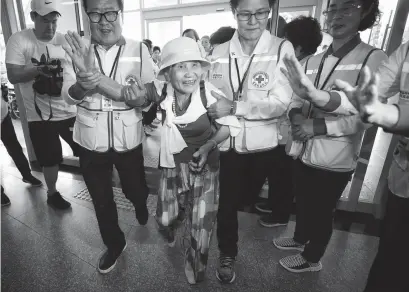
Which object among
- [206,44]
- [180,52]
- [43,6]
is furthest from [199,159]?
[206,44]

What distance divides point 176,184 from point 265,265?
42.1 inches

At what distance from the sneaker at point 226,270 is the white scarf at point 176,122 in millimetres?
873

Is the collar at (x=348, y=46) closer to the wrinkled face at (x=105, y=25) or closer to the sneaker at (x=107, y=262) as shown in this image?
the wrinkled face at (x=105, y=25)

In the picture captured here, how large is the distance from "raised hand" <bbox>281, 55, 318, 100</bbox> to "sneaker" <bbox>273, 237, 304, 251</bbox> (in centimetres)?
153

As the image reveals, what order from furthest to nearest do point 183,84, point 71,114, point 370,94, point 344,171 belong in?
point 71,114 → point 344,171 → point 183,84 → point 370,94

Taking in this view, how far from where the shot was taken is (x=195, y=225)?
156cm

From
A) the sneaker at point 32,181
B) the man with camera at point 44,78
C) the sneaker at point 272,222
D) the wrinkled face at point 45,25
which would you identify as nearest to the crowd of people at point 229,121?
the sneaker at point 272,222

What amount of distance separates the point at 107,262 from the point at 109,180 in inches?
26.3

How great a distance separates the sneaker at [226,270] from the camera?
1.79 metres

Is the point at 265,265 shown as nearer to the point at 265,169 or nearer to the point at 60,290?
the point at 265,169

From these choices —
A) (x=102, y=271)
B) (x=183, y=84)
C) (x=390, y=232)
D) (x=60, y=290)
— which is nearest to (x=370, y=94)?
(x=390, y=232)

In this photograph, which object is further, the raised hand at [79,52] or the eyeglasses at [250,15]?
the eyeglasses at [250,15]

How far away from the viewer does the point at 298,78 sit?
113 centimetres

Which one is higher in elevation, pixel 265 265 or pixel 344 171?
pixel 344 171
